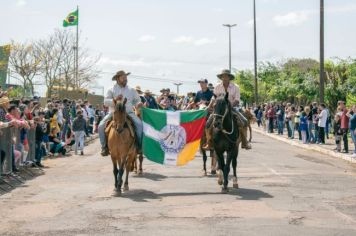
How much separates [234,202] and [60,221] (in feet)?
11.4

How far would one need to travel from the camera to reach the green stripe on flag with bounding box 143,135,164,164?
15969mm

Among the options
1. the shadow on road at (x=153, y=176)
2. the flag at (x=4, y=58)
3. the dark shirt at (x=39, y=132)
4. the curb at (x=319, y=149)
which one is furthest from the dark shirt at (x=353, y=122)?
the flag at (x=4, y=58)

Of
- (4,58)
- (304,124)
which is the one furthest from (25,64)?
(304,124)

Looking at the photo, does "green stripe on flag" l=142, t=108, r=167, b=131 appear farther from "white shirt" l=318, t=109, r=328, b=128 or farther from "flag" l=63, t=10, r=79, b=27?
"flag" l=63, t=10, r=79, b=27

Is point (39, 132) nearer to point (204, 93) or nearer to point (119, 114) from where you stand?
point (204, 93)

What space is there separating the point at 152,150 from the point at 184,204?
3.79 metres

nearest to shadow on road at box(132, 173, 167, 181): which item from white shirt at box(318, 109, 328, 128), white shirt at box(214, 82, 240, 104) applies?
white shirt at box(214, 82, 240, 104)

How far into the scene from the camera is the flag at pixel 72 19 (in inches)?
2266

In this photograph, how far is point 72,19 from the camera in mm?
58188

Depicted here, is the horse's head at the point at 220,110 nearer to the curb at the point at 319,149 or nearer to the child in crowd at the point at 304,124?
the curb at the point at 319,149

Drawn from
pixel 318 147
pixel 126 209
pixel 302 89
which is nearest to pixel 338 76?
pixel 302 89

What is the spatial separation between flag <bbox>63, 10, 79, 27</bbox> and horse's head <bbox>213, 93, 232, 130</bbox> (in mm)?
44683

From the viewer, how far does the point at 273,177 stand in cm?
1709

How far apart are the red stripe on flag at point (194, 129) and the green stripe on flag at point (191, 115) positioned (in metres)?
0.08
